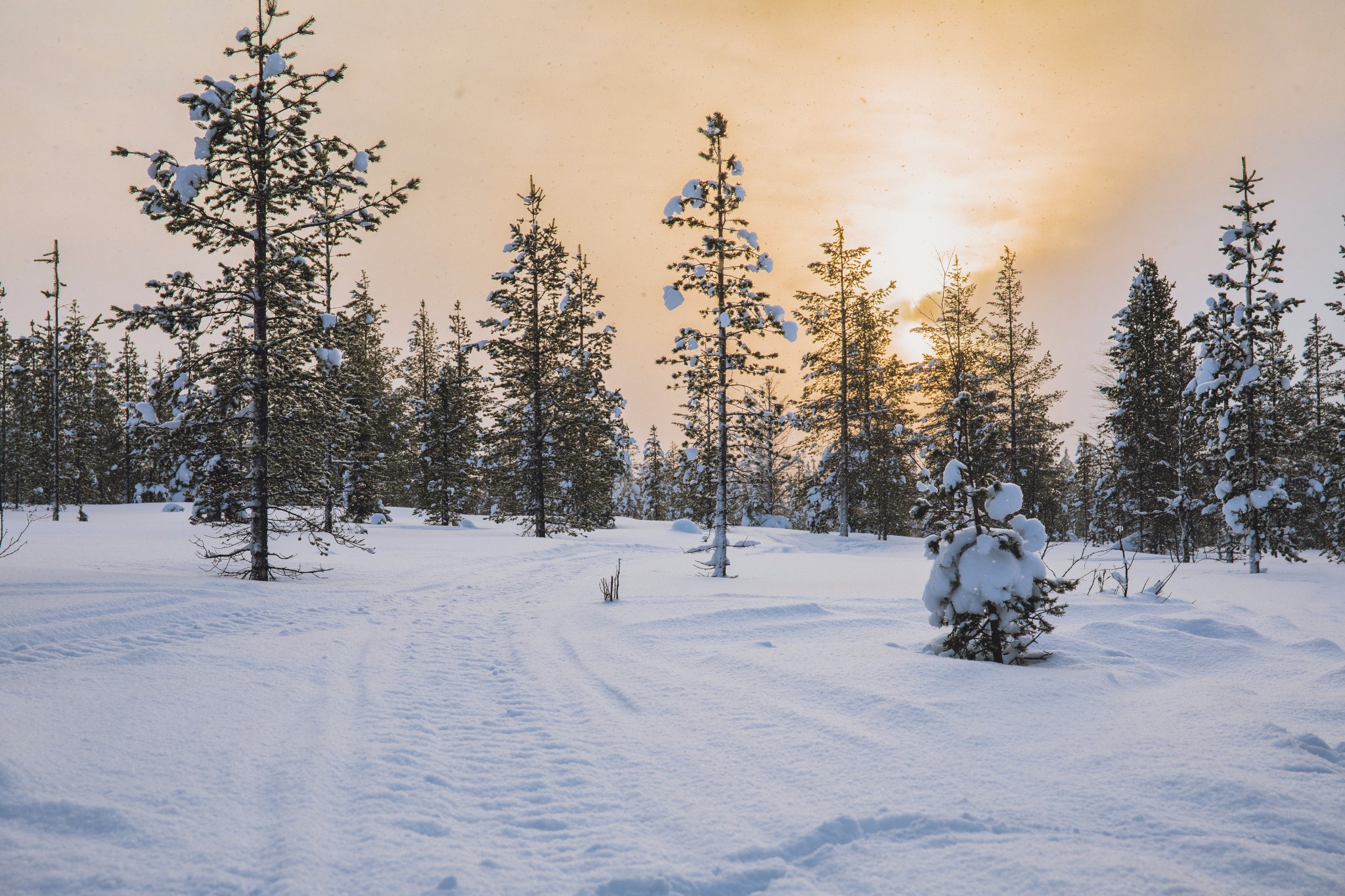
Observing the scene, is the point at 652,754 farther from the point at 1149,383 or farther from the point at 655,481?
the point at 655,481

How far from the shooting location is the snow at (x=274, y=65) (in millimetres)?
10328

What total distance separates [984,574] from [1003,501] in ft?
2.45

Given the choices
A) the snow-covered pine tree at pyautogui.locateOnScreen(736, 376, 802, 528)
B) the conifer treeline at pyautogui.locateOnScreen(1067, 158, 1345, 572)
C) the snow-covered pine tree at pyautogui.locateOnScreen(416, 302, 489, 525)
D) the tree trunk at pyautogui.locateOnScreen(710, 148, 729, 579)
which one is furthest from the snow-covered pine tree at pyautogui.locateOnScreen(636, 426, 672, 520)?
the tree trunk at pyautogui.locateOnScreen(710, 148, 729, 579)

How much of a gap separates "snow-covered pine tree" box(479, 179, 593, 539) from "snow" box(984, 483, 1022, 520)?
59.7 feet

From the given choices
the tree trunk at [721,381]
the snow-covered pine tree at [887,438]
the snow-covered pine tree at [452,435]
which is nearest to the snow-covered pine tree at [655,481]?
the snow-covered pine tree at [452,435]

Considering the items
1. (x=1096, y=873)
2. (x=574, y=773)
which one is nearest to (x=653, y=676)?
(x=574, y=773)

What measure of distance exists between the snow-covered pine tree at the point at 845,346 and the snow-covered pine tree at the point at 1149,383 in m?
9.42

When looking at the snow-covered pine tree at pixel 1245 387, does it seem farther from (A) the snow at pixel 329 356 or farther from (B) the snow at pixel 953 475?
(A) the snow at pixel 329 356

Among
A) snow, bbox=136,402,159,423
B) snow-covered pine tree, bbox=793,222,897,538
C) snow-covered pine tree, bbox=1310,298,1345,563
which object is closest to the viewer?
snow, bbox=136,402,159,423

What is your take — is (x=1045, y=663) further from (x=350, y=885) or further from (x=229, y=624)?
(x=229, y=624)

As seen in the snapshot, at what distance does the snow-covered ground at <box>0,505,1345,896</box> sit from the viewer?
2.74m

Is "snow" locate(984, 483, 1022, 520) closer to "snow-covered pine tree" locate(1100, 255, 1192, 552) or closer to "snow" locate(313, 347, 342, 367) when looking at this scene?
"snow" locate(313, 347, 342, 367)

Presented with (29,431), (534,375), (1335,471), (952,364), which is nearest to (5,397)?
(29,431)

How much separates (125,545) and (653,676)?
1577 centimetres
